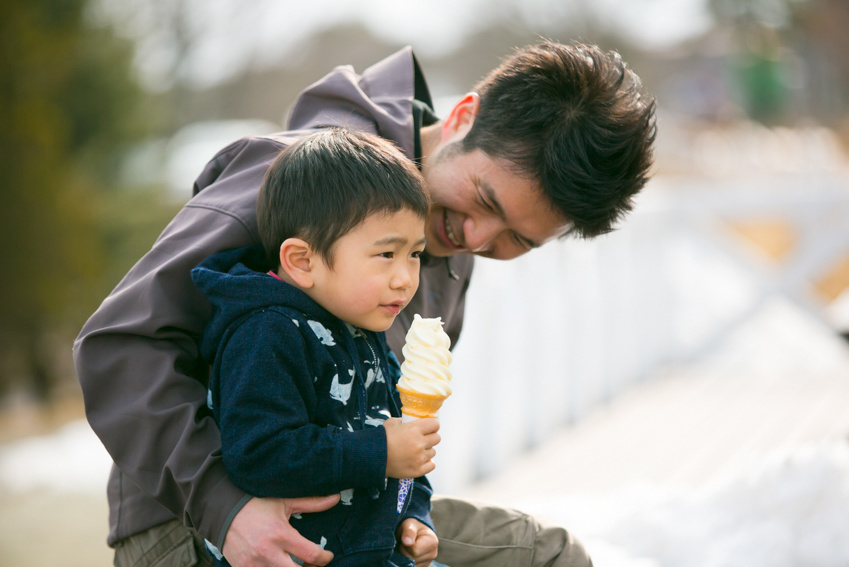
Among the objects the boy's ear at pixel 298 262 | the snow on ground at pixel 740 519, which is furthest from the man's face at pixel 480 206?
the snow on ground at pixel 740 519

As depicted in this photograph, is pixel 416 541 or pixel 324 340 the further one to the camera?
pixel 416 541

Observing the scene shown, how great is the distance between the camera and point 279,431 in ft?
4.99

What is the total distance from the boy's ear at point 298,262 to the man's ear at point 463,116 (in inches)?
28.3

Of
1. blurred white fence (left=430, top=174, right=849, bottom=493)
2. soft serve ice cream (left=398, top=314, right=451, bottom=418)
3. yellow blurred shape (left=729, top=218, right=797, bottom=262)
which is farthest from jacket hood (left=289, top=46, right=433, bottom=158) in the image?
yellow blurred shape (left=729, top=218, right=797, bottom=262)

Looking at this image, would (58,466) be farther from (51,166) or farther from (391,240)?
(391,240)

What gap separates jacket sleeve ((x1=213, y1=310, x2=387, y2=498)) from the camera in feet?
Result: 4.99

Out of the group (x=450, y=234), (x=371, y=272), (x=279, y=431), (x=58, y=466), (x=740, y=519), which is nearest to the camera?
(x=279, y=431)

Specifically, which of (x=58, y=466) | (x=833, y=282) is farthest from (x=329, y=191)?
(x=833, y=282)

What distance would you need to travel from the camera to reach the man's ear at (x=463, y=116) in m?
2.21

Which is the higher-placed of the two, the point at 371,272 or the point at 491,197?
the point at 491,197

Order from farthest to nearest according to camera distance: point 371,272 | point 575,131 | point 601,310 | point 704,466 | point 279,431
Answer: point 601,310 < point 704,466 < point 575,131 < point 371,272 < point 279,431

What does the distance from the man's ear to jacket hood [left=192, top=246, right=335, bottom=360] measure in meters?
0.77

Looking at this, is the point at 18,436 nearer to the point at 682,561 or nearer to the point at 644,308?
the point at 644,308

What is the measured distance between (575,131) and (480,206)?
304 millimetres
